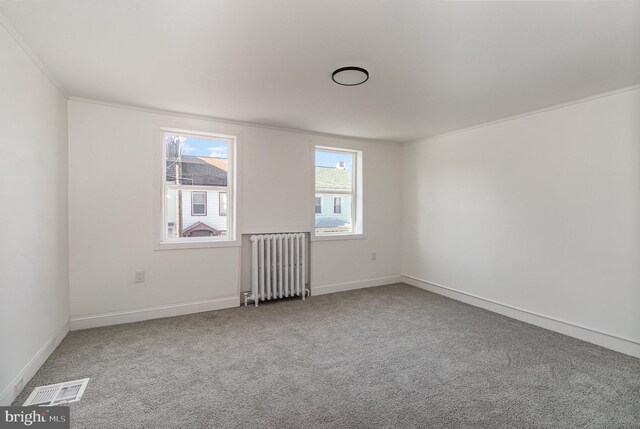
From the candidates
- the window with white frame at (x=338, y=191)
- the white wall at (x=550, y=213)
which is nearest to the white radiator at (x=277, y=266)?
the window with white frame at (x=338, y=191)

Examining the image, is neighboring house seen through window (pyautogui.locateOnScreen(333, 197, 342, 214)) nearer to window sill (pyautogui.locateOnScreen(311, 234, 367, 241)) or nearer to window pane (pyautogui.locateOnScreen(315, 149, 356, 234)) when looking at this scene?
window pane (pyautogui.locateOnScreen(315, 149, 356, 234))

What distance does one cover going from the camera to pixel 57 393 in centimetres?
196

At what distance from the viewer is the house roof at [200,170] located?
3.56m

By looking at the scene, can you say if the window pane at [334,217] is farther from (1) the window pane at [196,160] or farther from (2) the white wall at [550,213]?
(1) the window pane at [196,160]

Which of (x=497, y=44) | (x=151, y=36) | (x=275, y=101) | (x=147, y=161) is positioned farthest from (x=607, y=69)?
(x=147, y=161)

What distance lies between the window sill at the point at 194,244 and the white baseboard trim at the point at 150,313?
658 millimetres

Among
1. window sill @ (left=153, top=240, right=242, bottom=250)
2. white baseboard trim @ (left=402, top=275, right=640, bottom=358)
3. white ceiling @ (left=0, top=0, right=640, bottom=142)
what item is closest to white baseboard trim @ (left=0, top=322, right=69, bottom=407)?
window sill @ (left=153, top=240, right=242, bottom=250)

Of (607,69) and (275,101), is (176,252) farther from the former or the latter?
(607,69)

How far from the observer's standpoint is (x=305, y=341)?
2.80 meters

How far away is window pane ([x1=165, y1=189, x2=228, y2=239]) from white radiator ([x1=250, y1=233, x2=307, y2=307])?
52cm

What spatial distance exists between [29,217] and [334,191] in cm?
339

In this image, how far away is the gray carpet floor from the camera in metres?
1.78

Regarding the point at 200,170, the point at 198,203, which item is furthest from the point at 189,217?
the point at 200,170

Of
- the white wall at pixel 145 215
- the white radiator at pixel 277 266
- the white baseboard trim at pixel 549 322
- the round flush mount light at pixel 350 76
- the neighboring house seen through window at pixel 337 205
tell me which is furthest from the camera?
the neighboring house seen through window at pixel 337 205
